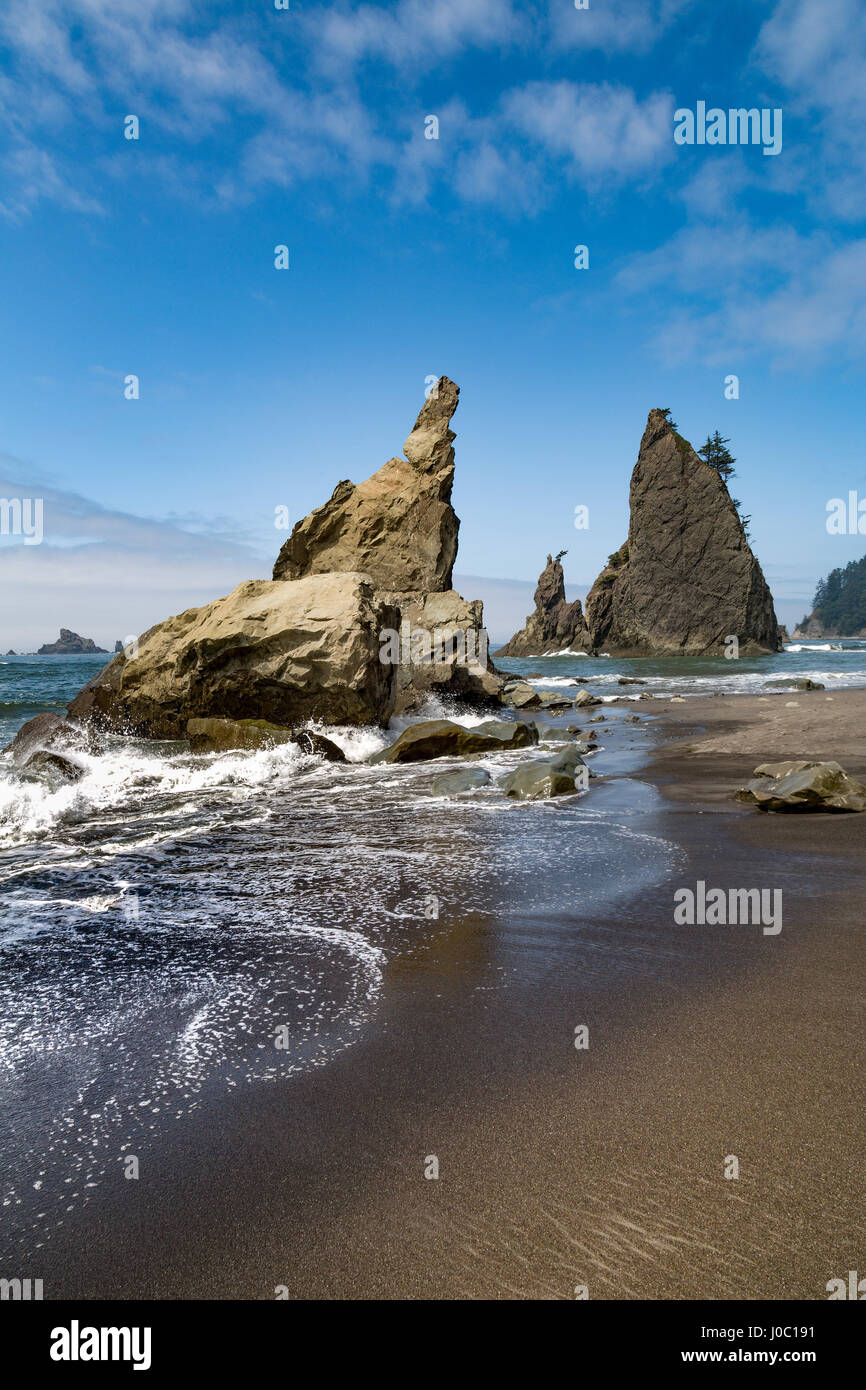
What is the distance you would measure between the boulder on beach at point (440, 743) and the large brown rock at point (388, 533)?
10.3m

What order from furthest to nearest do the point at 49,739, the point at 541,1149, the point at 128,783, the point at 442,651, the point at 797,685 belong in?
the point at 797,685 < the point at 442,651 < the point at 49,739 < the point at 128,783 < the point at 541,1149

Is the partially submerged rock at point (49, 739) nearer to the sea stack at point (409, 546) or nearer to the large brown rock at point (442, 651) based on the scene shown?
the large brown rock at point (442, 651)

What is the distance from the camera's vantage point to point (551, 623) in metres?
86.9

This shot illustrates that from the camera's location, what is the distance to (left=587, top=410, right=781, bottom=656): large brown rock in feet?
234

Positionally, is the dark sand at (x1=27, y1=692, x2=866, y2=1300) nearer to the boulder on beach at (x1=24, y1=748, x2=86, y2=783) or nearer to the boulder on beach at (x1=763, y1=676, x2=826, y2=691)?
the boulder on beach at (x1=24, y1=748, x2=86, y2=783)

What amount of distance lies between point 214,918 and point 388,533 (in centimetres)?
1880

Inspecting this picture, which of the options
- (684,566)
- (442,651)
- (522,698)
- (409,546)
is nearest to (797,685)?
(522,698)

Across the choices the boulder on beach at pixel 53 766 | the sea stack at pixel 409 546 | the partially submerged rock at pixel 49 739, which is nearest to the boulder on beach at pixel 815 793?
the boulder on beach at pixel 53 766

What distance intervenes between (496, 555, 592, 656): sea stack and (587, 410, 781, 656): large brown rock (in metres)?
7.91

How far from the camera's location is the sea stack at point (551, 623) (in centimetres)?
8581

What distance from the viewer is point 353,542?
22219 millimetres

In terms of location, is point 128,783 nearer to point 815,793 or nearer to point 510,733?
point 510,733
